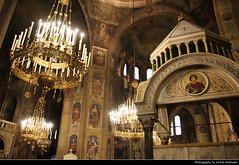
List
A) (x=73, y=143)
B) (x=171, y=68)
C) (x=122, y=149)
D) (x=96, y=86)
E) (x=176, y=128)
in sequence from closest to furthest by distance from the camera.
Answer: (x=171, y=68) → (x=73, y=143) → (x=96, y=86) → (x=122, y=149) → (x=176, y=128)

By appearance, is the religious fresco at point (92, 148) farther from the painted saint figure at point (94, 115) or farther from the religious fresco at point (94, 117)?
the painted saint figure at point (94, 115)

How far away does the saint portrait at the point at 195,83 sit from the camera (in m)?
4.75

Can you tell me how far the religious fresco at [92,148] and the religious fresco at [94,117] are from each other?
2.15 feet

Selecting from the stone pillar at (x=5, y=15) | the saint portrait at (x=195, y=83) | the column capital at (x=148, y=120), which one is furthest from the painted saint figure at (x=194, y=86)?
the stone pillar at (x=5, y=15)

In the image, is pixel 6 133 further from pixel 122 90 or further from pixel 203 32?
pixel 203 32

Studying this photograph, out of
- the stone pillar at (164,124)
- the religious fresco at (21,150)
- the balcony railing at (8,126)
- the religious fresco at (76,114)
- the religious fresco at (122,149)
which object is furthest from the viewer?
the religious fresco at (122,149)

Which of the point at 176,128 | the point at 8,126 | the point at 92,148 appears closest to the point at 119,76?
the point at 92,148

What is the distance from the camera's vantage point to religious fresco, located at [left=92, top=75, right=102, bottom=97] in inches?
468

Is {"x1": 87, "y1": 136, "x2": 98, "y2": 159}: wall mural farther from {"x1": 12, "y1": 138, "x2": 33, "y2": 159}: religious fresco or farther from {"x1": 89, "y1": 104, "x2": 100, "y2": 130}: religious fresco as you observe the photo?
{"x1": 12, "y1": 138, "x2": 33, "y2": 159}: religious fresco

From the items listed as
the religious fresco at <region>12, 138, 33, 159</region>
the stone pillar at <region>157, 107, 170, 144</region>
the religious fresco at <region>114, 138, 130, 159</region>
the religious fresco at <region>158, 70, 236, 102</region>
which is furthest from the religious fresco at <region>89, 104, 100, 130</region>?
the religious fresco at <region>158, 70, 236, 102</region>

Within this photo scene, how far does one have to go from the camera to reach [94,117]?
11266 mm

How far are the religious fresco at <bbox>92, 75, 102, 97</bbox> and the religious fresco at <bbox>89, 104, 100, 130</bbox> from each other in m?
0.80

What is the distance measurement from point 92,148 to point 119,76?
21.0 feet

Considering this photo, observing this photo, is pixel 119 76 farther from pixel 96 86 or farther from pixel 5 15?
pixel 5 15
